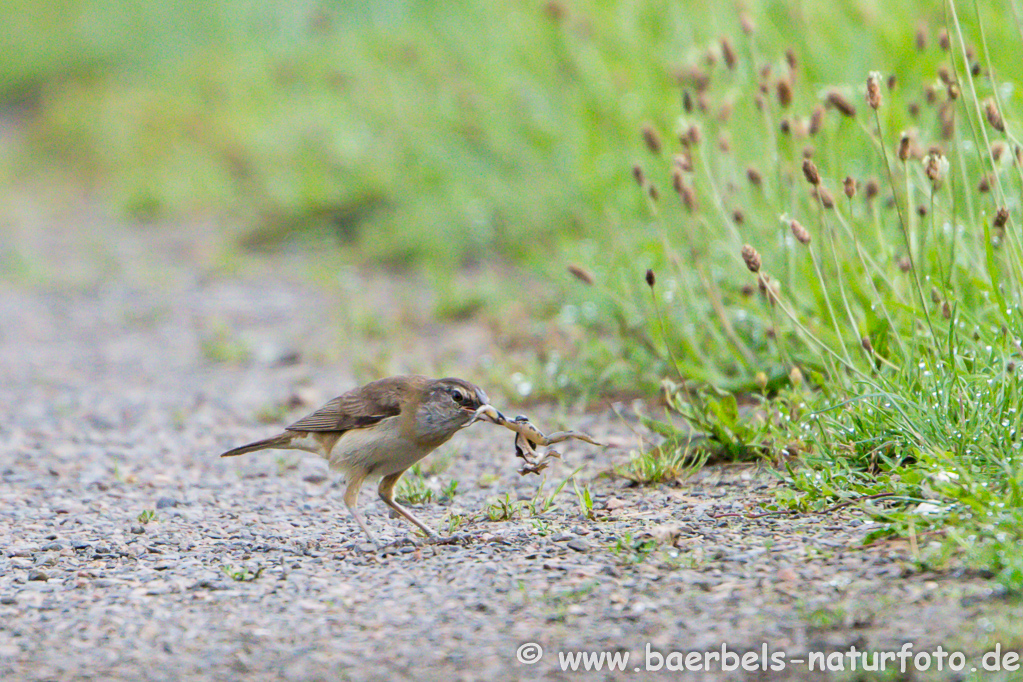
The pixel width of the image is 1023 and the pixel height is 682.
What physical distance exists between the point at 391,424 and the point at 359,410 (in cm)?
19

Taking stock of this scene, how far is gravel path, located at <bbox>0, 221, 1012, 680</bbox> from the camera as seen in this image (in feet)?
9.73

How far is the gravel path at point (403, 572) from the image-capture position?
297 centimetres

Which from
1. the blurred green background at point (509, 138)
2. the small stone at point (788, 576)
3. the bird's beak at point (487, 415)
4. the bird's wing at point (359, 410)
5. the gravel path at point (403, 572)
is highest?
the blurred green background at point (509, 138)

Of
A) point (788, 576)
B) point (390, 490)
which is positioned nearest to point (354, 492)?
point (390, 490)

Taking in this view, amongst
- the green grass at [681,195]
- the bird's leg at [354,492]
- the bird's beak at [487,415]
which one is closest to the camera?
the green grass at [681,195]

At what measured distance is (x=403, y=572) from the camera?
3574 mm

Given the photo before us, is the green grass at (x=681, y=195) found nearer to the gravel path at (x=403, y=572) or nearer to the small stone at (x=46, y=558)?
the gravel path at (x=403, y=572)

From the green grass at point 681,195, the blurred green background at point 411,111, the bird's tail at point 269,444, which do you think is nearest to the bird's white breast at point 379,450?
the bird's tail at point 269,444

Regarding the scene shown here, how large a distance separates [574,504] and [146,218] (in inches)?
353

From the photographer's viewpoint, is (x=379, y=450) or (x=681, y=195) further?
(x=681, y=195)

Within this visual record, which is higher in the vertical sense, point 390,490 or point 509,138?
point 509,138

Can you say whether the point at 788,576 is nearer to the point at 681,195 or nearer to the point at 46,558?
the point at 681,195

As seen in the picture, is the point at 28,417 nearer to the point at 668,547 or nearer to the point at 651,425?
the point at 651,425

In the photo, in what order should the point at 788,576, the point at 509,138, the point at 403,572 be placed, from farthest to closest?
1. the point at 509,138
2. the point at 403,572
3. the point at 788,576
